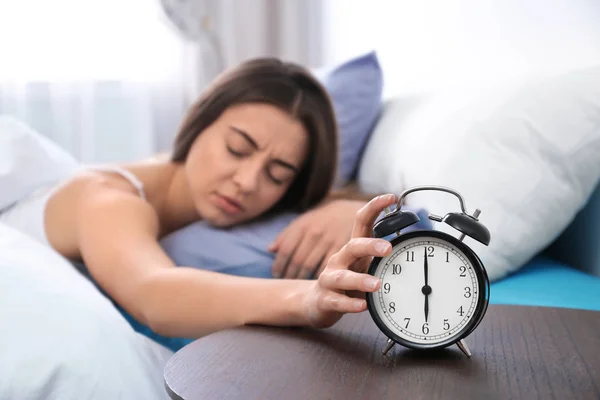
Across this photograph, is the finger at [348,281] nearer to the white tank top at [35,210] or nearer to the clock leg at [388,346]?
the clock leg at [388,346]

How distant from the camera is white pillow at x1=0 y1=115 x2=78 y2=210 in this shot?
161 centimetres

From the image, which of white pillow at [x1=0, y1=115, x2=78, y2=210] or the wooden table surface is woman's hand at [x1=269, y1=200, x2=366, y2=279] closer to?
the wooden table surface

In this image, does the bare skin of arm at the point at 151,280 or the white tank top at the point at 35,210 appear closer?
the bare skin of arm at the point at 151,280

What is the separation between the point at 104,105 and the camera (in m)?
2.95

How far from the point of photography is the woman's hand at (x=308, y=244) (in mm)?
1328

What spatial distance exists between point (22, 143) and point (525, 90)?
1.23m

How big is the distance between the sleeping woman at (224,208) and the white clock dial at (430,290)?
0.07 meters

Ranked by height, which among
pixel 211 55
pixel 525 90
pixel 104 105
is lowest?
pixel 104 105

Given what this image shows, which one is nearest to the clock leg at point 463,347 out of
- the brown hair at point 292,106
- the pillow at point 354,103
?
the brown hair at point 292,106

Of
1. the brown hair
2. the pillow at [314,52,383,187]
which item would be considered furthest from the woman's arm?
the pillow at [314,52,383,187]

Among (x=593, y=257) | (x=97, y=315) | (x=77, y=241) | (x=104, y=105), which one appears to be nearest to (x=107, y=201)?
(x=77, y=241)

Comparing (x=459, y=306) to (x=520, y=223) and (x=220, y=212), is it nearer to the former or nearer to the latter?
(x=520, y=223)

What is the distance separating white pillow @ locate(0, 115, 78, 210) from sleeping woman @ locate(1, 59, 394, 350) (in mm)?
45

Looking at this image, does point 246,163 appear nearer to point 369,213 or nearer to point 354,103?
point 354,103
